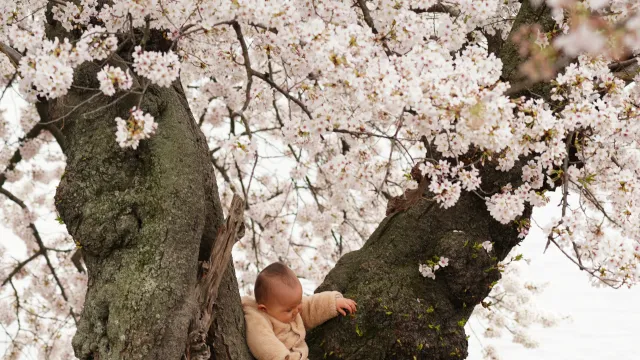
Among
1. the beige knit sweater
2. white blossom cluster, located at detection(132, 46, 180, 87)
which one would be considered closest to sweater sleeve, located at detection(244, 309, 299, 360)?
the beige knit sweater

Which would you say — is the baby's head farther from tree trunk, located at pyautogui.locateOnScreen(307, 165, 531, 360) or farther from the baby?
tree trunk, located at pyautogui.locateOnScreen(307, 165, 531, 360)

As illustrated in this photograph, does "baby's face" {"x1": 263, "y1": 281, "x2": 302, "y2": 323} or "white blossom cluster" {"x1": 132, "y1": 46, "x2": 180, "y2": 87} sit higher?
"white blossom cluster" {"x1": 132, "y1": 46, "x2": 180, "y2": 87}

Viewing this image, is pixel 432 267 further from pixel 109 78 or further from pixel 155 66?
pixel 109 78

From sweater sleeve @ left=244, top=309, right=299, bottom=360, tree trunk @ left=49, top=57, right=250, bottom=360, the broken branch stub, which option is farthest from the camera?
sweater sleeve @ left=244, top=309, right=299, bottom=360

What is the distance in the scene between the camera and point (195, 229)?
2.98 m

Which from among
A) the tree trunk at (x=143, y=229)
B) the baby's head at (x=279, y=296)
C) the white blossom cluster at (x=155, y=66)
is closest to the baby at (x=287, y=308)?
the baby's head at (x=279, y=296)

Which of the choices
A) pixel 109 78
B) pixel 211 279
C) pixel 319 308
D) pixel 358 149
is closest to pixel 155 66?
pixel 109 78

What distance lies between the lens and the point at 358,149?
3.58 meters

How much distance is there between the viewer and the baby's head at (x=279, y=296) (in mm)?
3334

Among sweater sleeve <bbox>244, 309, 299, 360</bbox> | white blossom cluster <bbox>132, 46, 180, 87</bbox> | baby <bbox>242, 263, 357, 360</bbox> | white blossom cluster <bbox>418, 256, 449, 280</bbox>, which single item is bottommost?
sweater sleeve <bbox>244, 309, 299, 360</bbox>

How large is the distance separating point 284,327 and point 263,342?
0.19 metres

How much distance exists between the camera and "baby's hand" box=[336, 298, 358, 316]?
10.8ft

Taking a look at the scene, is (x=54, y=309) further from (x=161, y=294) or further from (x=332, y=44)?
(x=332, y=44)

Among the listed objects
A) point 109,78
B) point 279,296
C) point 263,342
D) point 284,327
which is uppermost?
point 109,78
